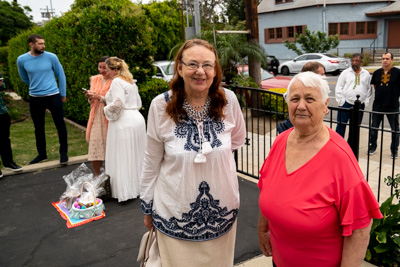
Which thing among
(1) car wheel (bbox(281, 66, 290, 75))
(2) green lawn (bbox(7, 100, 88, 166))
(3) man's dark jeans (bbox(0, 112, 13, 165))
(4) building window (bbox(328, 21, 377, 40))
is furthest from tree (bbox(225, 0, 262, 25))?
(3) man's dark jeans (bbox(0, 112, 13, 165))

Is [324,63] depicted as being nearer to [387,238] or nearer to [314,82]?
[387,238]

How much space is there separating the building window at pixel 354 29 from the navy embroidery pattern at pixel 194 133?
3330cm

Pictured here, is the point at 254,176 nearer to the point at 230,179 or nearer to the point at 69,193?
the point at 69,193

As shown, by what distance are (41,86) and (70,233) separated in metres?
3.34

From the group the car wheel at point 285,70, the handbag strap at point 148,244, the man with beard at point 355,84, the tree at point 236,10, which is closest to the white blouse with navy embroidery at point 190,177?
the handbag strap at point 148,244

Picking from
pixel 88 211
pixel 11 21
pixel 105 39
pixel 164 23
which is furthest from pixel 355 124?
pixel 11 21

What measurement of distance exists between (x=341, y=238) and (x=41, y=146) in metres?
6.23

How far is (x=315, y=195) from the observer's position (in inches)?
75.7

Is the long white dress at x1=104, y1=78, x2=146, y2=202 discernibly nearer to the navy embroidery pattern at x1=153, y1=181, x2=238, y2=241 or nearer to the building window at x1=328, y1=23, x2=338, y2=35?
the navy embroidery pattern at x1=153, y1=181, x2=238, y2=241

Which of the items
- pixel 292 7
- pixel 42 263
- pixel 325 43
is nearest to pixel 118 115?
pixel 42 263

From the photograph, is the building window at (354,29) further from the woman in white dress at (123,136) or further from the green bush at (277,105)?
the woman in white dress at (123,136)

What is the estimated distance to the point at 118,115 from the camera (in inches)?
199

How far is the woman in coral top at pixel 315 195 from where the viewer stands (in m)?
1.87

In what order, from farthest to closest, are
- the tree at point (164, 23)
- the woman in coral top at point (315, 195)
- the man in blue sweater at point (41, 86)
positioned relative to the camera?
the tree at point (164, 23)
the man in blue sweater at point (41, 86)
the woman in coral top at point (315, 195)
